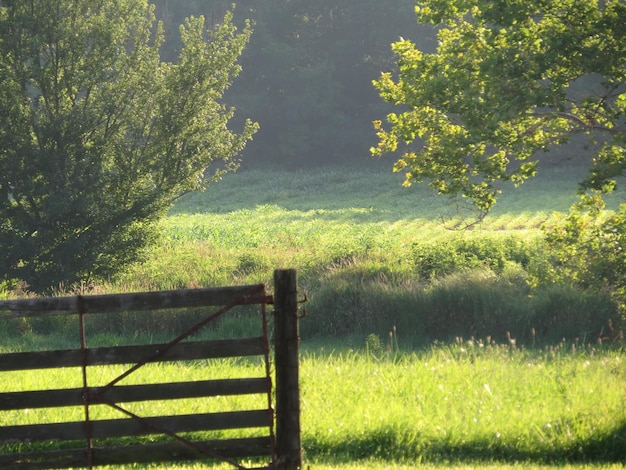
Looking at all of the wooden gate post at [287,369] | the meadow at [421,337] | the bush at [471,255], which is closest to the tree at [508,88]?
the meadow at [421,337]

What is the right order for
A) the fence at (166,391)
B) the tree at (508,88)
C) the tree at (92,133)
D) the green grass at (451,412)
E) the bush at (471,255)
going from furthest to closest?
1. the bush at (471,255)
2. the tree at (92,133)
3. the tree at (508,88)
4. the green grass at (451,412)
5. the fence at (166,391)

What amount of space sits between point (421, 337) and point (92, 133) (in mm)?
9983

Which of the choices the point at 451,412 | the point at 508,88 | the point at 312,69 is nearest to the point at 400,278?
the point at 508,88

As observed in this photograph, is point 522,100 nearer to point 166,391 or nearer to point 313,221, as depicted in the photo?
point 166,391

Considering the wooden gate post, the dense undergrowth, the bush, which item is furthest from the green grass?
the bush

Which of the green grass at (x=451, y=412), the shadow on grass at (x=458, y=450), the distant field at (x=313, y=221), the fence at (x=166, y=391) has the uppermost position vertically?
the distant field at (x=313, y=221)

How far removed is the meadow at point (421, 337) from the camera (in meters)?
9.81

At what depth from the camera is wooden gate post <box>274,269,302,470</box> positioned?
281 inches

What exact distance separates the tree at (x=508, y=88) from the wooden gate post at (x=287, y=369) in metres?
12.2

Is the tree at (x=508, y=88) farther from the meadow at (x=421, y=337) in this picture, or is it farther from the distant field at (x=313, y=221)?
the meadow at (x=421, y=337)

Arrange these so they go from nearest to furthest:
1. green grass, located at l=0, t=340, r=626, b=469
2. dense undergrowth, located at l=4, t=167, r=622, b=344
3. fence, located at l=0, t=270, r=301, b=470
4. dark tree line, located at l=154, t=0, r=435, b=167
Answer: fence, located at l=0, t=270, r=301, b=470 < green grass, located at l=0, t=340, r=626, b=469 < dense undergrowth, located at l=4, t=167, r=622, b=344 < dark tree line, located at l=154, t=0, r=435, b=167

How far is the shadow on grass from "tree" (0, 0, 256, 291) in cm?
1462

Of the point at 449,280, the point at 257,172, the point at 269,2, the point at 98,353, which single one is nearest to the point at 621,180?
the point at 257,172

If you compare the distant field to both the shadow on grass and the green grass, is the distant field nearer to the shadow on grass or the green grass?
the green grass
